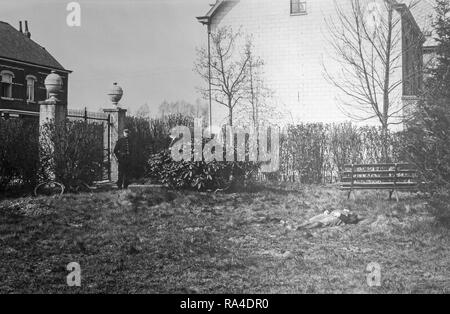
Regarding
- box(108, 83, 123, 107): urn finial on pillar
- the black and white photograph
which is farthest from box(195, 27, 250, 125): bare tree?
box(108, 83, 123, 107): urn finial on pillar

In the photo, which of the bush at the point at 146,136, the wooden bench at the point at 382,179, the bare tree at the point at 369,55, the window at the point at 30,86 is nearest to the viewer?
the wooden bench at the point at 382,179

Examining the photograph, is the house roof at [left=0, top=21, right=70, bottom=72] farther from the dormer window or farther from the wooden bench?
the wooden bench

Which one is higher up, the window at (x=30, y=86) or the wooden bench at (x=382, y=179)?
the window at (x=30, y=86)

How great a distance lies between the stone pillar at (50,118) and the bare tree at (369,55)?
10.9 metres

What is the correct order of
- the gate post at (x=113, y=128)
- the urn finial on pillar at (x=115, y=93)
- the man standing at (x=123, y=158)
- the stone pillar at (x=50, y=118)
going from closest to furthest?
the stone pillar at (x=50, y=118)
the man standing at (x=123, y=158)
the gate post at (x=113, y=128)
the urn finial on pillar at (x=115, y=93)

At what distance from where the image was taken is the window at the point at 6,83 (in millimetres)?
30805

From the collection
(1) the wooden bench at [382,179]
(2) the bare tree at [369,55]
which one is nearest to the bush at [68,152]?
(1) the wooden bench at [382,179]

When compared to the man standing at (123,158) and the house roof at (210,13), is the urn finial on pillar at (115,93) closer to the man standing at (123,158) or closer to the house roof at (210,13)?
the man standing at (123,158)

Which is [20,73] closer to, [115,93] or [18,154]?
[115,93]

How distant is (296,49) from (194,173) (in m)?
11.6

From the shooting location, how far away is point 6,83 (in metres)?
31.2

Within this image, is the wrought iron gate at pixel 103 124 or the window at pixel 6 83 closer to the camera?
the wrought iron gate at pixel 103 124

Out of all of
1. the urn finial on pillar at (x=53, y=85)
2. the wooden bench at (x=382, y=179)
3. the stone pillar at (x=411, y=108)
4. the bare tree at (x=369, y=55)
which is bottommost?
the wooden bench at (x=382, y=179)

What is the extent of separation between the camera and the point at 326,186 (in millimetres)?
15992
